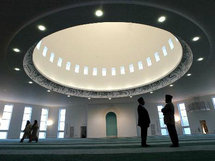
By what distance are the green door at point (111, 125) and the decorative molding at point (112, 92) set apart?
18.2 feet

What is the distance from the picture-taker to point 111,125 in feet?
81.0

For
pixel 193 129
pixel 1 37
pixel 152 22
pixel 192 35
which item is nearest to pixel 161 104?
pixel 193 129

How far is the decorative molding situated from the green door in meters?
5.55

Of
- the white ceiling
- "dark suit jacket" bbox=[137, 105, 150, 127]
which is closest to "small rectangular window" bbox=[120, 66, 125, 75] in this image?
the white ceiling

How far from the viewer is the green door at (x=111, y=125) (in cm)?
2417

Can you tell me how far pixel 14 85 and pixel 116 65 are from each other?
44.7ft

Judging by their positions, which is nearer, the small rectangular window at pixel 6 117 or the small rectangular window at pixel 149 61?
the small rectangular window at pixel 149 61

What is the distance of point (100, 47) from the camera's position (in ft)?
68.6

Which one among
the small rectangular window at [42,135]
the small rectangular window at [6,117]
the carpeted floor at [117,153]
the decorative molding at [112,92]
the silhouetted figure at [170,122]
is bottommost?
the small rectangular window at [42,135]

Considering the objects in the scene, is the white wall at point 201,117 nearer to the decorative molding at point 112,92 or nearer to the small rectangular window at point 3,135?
the decorative molding at point 112,92

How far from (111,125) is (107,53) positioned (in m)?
12.5

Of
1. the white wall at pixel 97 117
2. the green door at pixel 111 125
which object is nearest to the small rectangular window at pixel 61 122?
the white wall at pixel 97 117

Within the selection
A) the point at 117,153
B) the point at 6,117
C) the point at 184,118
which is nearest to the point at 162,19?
the point at 117,153

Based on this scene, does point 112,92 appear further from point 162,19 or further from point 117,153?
point 117,153
